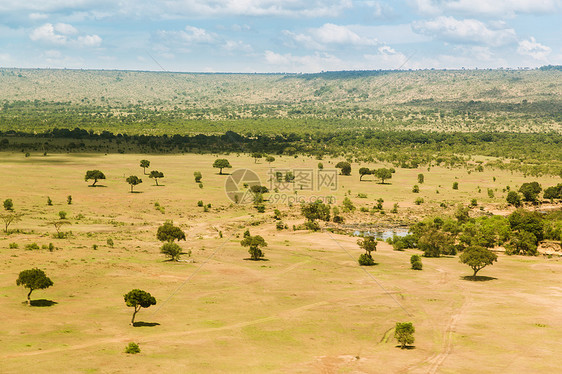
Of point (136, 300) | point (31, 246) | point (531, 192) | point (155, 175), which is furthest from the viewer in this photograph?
point (155, 175)

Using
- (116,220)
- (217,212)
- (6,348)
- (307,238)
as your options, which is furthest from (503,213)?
(6,348)

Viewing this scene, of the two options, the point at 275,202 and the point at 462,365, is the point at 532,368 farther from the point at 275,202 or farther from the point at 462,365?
the point at 275,202

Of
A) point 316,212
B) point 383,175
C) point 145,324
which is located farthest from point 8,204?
point 383,175

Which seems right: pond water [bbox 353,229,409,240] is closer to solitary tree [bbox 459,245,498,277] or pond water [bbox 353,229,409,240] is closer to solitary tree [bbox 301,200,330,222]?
solitary tree [bbox 301,200,330,222]

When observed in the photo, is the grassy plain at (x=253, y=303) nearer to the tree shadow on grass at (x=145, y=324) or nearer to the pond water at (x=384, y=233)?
the tree shadow on grass at (x=145, y=324)

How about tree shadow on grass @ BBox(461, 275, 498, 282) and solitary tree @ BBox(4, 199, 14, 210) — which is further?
solitary tree @ BBox(4, 199, 14, 210)

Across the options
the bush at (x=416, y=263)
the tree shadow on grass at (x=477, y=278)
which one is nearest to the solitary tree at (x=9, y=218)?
the bush at (x=416, y=263)

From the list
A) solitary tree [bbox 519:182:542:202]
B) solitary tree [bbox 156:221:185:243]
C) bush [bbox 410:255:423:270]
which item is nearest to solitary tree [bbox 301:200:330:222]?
solitary tree [bbox 156:221:185:243]

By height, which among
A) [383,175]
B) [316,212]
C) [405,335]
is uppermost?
[383,175]

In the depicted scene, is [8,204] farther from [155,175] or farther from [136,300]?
[136,300]
